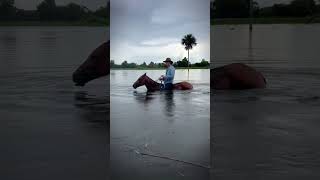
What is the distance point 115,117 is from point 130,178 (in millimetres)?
748

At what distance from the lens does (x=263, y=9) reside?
451 centimetres

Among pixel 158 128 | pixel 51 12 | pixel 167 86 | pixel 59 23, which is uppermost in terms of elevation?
pixel 51 12

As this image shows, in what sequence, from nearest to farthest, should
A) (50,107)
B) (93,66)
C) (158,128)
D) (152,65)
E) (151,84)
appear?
(50,107) < (93,66) < (158,128) < (151,84) < (152,65)

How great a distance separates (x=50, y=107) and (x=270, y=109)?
224 centimetres

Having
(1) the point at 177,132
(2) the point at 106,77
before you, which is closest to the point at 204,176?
(1) the point at 177,132

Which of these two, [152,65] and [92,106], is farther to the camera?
[152,65]

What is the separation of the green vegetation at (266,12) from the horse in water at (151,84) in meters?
1.12

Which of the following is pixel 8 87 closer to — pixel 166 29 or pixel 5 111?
pixel 5 111

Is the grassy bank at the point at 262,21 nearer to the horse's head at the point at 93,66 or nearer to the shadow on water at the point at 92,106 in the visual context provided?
the horse's head at the point at 93,66

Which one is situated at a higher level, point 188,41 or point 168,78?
point 188,41

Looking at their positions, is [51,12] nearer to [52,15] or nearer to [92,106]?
[52,15]

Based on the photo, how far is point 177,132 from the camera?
5.27 metres

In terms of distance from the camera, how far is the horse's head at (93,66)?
4473 millimetres

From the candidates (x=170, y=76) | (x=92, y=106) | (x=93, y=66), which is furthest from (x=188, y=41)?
(x=92, y=106)
